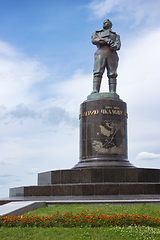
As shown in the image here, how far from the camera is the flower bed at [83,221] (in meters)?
6.93

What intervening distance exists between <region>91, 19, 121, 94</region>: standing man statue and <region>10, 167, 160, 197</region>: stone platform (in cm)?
544

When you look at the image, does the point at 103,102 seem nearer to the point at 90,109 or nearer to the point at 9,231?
the point at 90,109

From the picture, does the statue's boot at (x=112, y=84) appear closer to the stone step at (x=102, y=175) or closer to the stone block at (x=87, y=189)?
the stone step at (x=102, y=175)

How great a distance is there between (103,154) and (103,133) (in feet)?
3.70

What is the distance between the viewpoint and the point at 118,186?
11.9 m

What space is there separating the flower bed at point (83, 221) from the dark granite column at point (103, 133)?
6.99 meters

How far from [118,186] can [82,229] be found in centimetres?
550

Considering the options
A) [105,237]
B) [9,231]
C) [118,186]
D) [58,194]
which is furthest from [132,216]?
[58,194]

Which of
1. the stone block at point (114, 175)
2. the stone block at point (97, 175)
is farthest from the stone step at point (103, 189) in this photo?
the stone block at point (114, 175)

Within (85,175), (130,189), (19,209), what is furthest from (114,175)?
(19,209)

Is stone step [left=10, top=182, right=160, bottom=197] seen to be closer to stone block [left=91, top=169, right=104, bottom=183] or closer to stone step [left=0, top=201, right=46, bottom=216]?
stone block [left=91, top=169, right=104, bottom=183]

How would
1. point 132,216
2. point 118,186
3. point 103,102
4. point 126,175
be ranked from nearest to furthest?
point 132,216
point 118,186
point 126,175
point 103,102

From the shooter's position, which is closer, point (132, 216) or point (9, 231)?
point (9, 231)

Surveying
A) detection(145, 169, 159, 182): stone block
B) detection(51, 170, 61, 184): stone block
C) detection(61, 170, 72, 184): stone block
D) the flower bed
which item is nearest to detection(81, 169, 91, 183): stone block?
detection(61, 170, 72, 184): stone block
